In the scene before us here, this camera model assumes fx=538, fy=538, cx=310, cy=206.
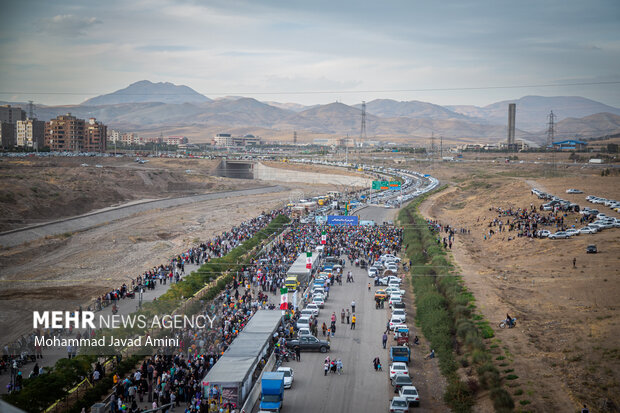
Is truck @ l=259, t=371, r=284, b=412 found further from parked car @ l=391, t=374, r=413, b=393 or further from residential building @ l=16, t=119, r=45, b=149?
residential building @ l=16, t=119, r=45, b=149

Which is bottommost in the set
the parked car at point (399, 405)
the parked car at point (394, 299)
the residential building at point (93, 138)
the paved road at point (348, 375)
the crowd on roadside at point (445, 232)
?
the paved road at point (348, 375)

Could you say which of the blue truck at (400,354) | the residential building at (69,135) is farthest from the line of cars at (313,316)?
the residential building at (69,135)

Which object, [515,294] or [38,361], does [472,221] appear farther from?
[38,361]

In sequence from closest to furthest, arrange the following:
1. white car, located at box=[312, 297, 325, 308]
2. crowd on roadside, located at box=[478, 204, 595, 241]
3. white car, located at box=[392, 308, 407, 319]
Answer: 1. white car, located at box=[392, 308, 407, 319]
2. white car, located at box=[312, 297, 325, 308]
3. crowd on roadside, located at box=[478, 204, 595, 241]

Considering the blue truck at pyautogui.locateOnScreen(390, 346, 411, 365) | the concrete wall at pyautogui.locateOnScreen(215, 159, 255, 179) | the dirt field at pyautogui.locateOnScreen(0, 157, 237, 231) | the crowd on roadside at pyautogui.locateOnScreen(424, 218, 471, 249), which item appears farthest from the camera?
the concrete wall at pyautogui.locateOnScreen(215, 159, 255, 179)

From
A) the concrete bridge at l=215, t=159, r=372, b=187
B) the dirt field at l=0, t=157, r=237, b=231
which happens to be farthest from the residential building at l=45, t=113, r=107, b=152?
the concrete bridge at l=215, t=159, r=372, b=187

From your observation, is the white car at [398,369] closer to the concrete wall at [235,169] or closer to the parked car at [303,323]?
the parked car at [303,323]

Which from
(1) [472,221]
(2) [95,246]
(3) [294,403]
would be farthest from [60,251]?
(1) [472,221]
